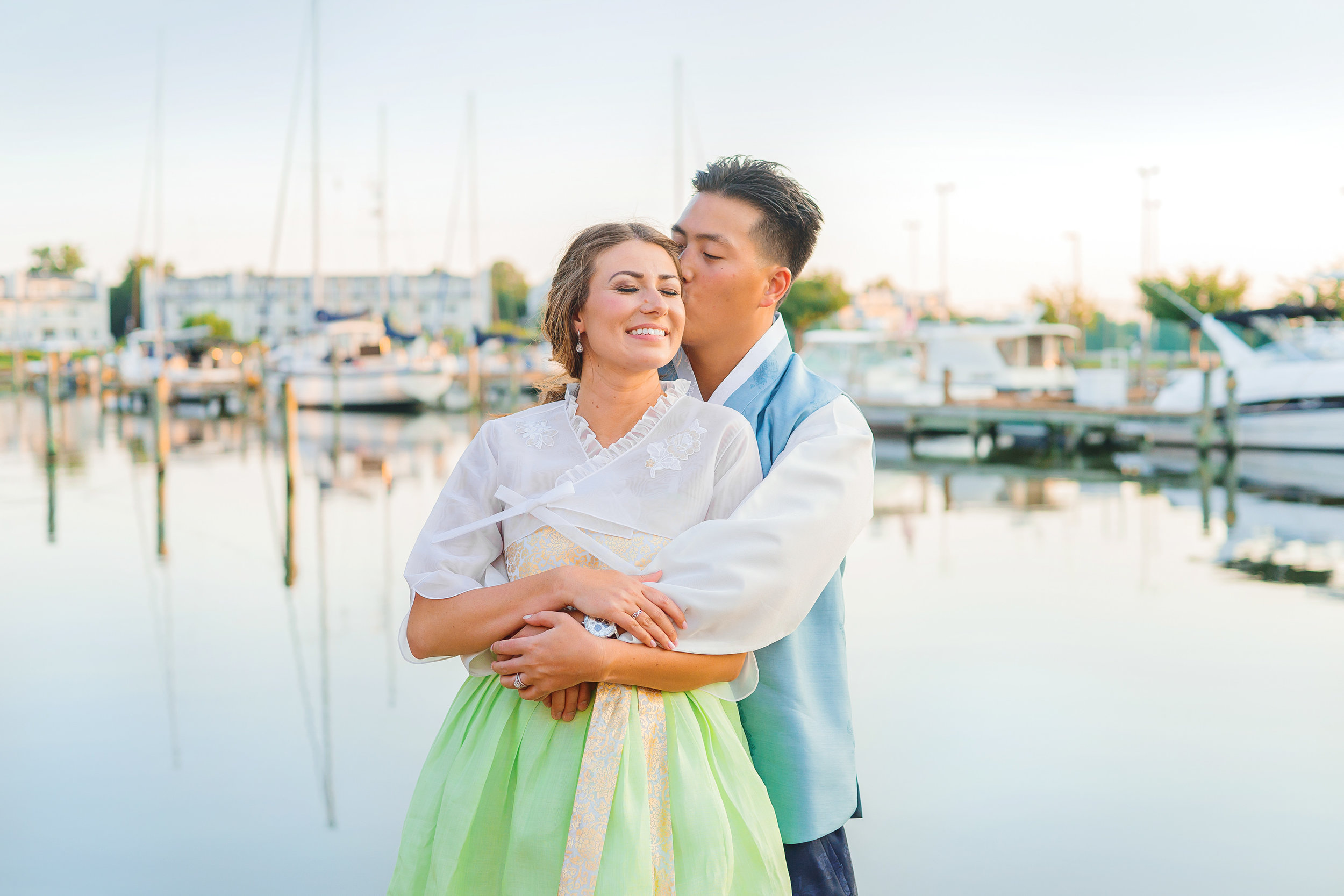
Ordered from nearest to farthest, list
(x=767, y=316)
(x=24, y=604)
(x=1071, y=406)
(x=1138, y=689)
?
(x=767, y=316) < (x=1138, y=689) < (x=24, y=604) < (x=1071, y=406)

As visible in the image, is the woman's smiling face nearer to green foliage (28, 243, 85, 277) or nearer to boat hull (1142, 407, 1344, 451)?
boat hull (1142, 407, 1344, 451)

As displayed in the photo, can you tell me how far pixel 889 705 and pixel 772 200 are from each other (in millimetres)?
Result: 4072

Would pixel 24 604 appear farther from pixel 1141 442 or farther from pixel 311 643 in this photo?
pixel 1141 442

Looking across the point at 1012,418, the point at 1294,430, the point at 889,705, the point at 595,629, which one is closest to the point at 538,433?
the point at 595,629

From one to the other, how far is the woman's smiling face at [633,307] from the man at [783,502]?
293mm

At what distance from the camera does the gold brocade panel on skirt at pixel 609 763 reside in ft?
6.07

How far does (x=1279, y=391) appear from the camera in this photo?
20.4 meters

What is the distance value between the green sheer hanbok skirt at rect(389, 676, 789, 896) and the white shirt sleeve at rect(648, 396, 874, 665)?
0.63 feet

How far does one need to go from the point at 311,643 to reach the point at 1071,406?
62.1ft

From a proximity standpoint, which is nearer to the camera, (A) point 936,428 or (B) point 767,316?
(B) point 767,316

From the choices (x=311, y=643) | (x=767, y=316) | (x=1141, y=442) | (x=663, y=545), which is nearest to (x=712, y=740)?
(x=663, y=545)

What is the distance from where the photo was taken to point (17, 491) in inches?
562

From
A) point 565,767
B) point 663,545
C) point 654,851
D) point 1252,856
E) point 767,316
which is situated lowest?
point 1252,856

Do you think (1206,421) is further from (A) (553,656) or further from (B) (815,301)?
(B) (815,301)
